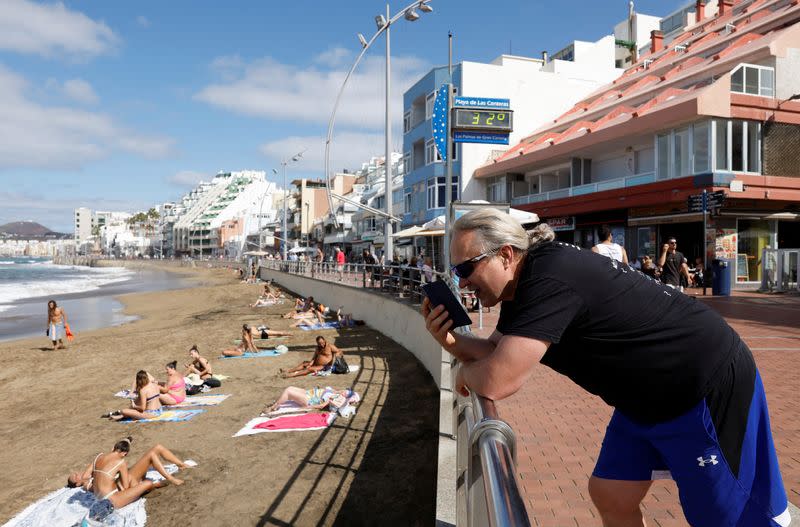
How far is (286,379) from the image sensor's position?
10.9 meters

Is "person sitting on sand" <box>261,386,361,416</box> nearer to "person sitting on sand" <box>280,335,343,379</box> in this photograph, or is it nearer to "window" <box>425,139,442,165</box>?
"person sitting on sand" <box>280,335,343,379</box>

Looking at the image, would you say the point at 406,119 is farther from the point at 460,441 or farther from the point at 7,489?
the point at 460,441

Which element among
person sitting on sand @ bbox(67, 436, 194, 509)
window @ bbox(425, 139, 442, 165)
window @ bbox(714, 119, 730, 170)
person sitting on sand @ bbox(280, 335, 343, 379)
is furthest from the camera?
window @ bbox(425, 139, 442, 165)

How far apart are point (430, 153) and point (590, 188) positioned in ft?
41.2

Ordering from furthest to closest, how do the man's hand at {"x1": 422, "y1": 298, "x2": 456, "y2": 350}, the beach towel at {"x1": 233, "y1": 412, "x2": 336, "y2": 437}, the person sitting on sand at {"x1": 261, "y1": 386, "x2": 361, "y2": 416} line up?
1. the person sitting on sand at {"x1": 261, "y1": 386, "x2": 361, "y2": 416}
2. the beach towel at {"x1": 233, "y1": 412, "x2": 336, "y2": 437}
3. the man's hand at {"x1": 422, "y1": 298, "x2": 456, "y2": 350}

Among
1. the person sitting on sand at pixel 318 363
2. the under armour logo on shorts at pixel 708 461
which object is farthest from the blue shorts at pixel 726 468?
the person sitting on sand at pixel 318 363

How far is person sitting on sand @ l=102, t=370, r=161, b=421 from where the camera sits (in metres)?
8.64

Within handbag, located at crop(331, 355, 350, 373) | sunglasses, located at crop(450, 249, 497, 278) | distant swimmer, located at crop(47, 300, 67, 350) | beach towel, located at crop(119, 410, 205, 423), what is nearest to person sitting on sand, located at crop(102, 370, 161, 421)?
beach towel, located at crop(119, 410, 205, 423)

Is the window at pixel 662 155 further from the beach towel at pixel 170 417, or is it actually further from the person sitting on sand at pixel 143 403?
the person sitting on sand at pixel 143 403

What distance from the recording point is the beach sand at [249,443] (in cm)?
555

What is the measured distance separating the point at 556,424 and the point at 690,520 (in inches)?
132

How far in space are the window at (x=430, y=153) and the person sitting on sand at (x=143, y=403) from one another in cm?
2657

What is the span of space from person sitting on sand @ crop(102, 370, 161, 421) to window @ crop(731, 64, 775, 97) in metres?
21.7

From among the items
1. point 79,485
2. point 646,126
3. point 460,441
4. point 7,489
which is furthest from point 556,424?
point 646,126
